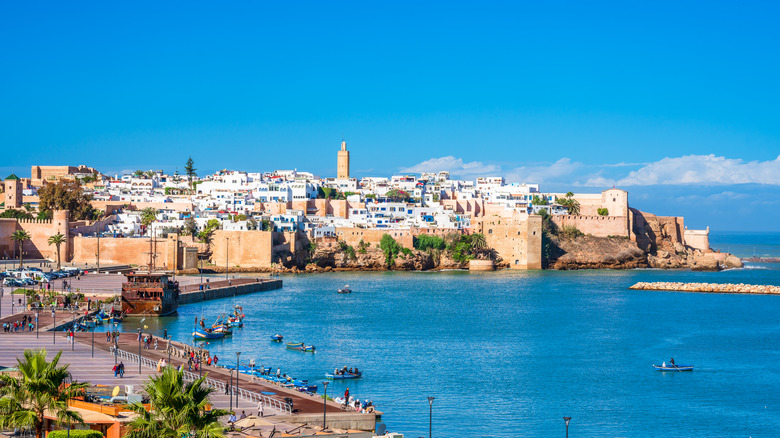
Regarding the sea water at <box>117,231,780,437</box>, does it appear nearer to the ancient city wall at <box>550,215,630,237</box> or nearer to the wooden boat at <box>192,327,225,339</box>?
the wooden boat at <box>192,327,225,339</box>

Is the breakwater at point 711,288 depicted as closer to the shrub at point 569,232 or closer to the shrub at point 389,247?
the shrub at point 569,232

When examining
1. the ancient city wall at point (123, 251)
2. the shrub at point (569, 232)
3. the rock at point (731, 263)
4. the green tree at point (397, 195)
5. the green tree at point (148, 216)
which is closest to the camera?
the ancient city wall at point (123, 251)

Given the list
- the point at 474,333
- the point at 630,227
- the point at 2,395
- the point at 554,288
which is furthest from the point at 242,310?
the point at 630,227

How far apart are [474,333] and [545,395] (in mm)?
12531

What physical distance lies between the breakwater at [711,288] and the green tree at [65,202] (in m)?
41.1

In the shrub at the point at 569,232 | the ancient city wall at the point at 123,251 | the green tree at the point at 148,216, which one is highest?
the green tree at the point at 148,216

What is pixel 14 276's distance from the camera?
1988 inches

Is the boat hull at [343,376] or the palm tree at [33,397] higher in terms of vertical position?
the palm tree at [33,397]

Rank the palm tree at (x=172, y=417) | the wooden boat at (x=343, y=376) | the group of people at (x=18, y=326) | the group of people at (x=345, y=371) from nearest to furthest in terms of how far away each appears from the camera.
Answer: the palm tree at (x=172, y=417), the wooden boat at (x=343, y=376), the group of people at (x=345, y=371), the group of people at (x=18, y=326)

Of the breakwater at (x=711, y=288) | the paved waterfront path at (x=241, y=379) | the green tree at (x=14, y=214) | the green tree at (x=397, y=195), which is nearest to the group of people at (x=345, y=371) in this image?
the paved waterfront path at (x=241, y=379)

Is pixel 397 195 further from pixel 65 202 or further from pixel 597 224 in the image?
pixel 65 202

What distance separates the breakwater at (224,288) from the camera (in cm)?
4826

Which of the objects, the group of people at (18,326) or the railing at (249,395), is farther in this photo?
the group of people at (18,326)

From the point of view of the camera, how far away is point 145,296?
41.8m
